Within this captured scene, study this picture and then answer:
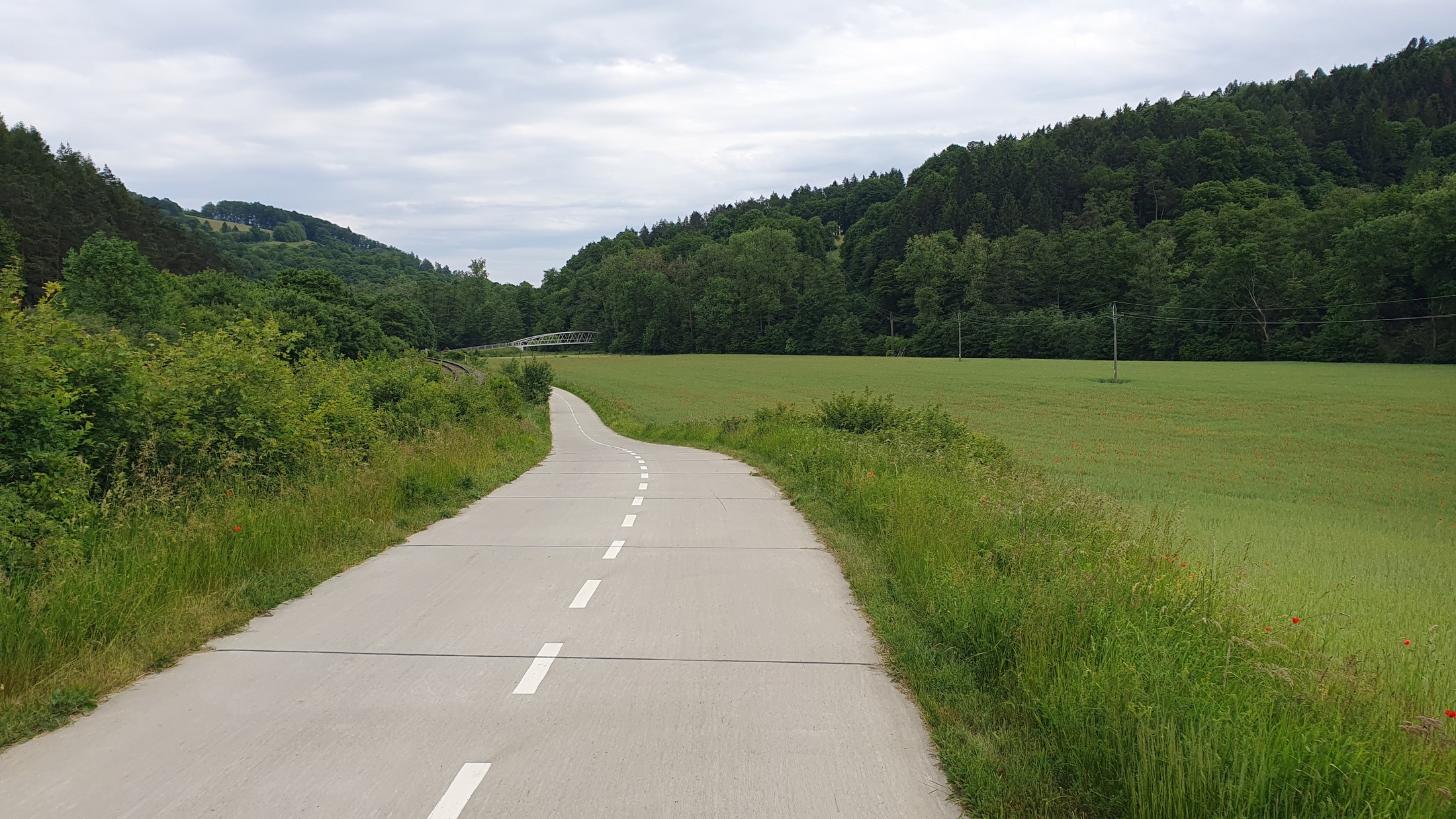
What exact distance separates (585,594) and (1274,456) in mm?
27687

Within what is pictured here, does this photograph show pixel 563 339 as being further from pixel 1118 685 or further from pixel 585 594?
pixel 1118 685

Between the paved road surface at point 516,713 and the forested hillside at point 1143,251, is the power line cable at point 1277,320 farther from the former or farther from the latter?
the paved road surface at point 516,713

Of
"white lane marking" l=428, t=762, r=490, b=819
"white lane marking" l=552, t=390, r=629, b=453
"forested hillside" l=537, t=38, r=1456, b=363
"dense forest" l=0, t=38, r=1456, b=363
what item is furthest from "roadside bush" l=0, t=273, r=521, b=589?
"forested hillside" l=537, t=38, r=1456, b=363

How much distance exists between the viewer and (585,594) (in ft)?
25.0

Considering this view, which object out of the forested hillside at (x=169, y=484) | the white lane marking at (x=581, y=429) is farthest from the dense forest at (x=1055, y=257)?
Result: the forested hillside at (x=169, y=484)

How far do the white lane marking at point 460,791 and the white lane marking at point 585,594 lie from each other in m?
3.03

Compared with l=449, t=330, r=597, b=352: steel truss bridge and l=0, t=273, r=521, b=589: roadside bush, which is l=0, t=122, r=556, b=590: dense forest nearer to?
l=0, t=273, r=521, b=589: roadside bush

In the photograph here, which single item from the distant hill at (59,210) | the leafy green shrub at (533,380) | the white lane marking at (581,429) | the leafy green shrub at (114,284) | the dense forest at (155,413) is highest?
the distant hill at (59,210)

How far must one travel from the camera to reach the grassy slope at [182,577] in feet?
16.7

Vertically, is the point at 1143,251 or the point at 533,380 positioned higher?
the point at 1143,251

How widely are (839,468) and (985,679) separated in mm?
9269

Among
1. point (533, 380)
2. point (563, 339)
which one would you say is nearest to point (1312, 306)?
point (533, 380)

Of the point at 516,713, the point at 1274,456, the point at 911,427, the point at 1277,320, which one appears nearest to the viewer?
the point at 516,713

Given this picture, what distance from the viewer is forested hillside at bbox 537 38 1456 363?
254ft
